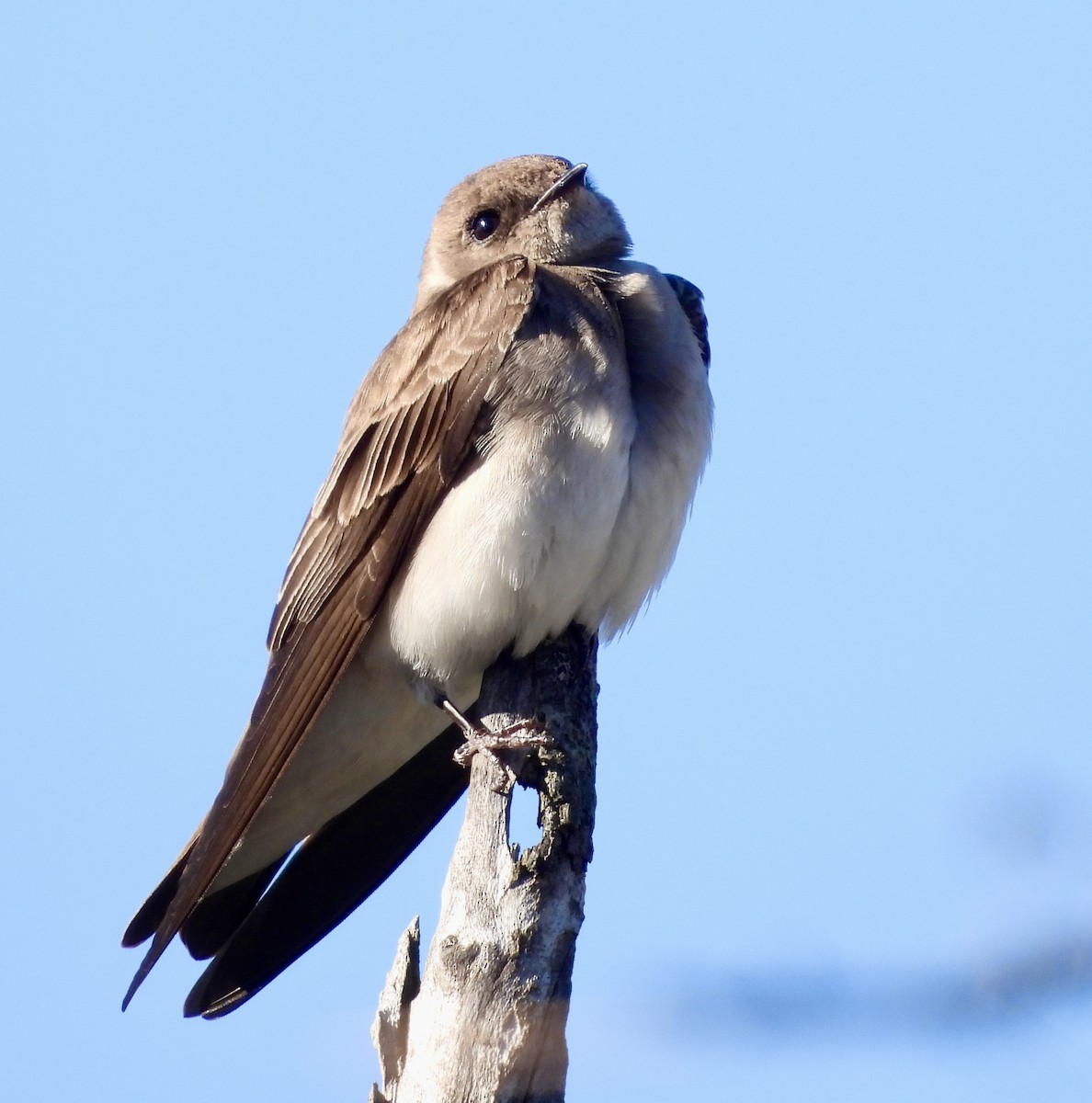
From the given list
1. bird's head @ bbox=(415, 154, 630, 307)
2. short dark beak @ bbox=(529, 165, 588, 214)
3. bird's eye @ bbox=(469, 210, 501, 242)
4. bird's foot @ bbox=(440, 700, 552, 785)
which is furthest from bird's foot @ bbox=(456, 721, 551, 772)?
bird's eye @ bbox=(469, 210, 501, 242)

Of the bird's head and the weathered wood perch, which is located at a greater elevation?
the bird's head

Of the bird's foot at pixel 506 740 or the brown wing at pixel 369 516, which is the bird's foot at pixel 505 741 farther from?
the brown wing at pixel 369 516

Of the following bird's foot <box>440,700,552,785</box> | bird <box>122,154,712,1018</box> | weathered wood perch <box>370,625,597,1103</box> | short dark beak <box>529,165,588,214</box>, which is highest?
short dark beak <box>529,165,588,214</box>

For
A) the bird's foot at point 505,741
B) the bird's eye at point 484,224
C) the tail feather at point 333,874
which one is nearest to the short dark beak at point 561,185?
the bird's eye at point 484,224

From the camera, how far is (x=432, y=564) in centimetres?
607

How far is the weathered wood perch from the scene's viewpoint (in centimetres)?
424

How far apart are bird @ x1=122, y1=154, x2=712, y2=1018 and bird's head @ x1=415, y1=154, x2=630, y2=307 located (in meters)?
0.63

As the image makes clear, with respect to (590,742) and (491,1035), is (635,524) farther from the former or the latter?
(491,1035)

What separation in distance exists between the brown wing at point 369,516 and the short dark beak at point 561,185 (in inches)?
39.8

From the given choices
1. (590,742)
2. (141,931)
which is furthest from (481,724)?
(141,931)

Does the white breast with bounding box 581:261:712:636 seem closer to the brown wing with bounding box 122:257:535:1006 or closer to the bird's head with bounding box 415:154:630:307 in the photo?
the brown wing with bounding box 122:257:535:1006

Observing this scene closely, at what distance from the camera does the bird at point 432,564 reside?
19.3 ft

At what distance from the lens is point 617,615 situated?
20.7 ft

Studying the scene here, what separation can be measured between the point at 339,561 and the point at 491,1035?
8.52ft
